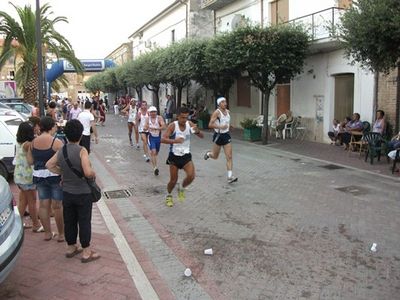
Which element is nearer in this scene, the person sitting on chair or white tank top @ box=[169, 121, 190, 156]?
white tank top @ box=[169, 121, 190, 156]

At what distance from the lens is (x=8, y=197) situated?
440cm

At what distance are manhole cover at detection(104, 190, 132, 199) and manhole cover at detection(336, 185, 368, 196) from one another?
13.3 ft

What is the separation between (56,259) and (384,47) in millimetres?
8280

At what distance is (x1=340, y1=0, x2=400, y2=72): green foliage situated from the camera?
9531mm

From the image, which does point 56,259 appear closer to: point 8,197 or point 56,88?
point 8,197

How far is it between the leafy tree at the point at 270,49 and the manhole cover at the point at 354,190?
300 inches

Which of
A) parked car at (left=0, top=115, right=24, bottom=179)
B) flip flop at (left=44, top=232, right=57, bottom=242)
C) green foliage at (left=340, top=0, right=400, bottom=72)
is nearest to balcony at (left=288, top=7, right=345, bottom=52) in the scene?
green foliage at (left=340, top=0, right=400, bottom=72)

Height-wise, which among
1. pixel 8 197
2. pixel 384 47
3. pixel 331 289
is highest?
pixel 384 47

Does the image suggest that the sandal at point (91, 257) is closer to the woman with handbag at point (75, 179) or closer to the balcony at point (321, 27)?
the woman with handbag at point (75, 179)

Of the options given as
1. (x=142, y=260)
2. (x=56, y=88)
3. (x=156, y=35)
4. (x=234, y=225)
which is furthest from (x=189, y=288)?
(x=156, y=35)

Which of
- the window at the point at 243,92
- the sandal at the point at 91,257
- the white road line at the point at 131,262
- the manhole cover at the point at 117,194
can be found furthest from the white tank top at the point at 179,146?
the window at the point at 243,92

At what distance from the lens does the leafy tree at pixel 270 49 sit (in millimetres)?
15711

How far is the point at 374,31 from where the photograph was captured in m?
9.93

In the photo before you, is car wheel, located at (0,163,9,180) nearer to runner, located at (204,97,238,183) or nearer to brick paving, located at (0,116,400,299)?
brick paving, located at (0,116,400,299)
